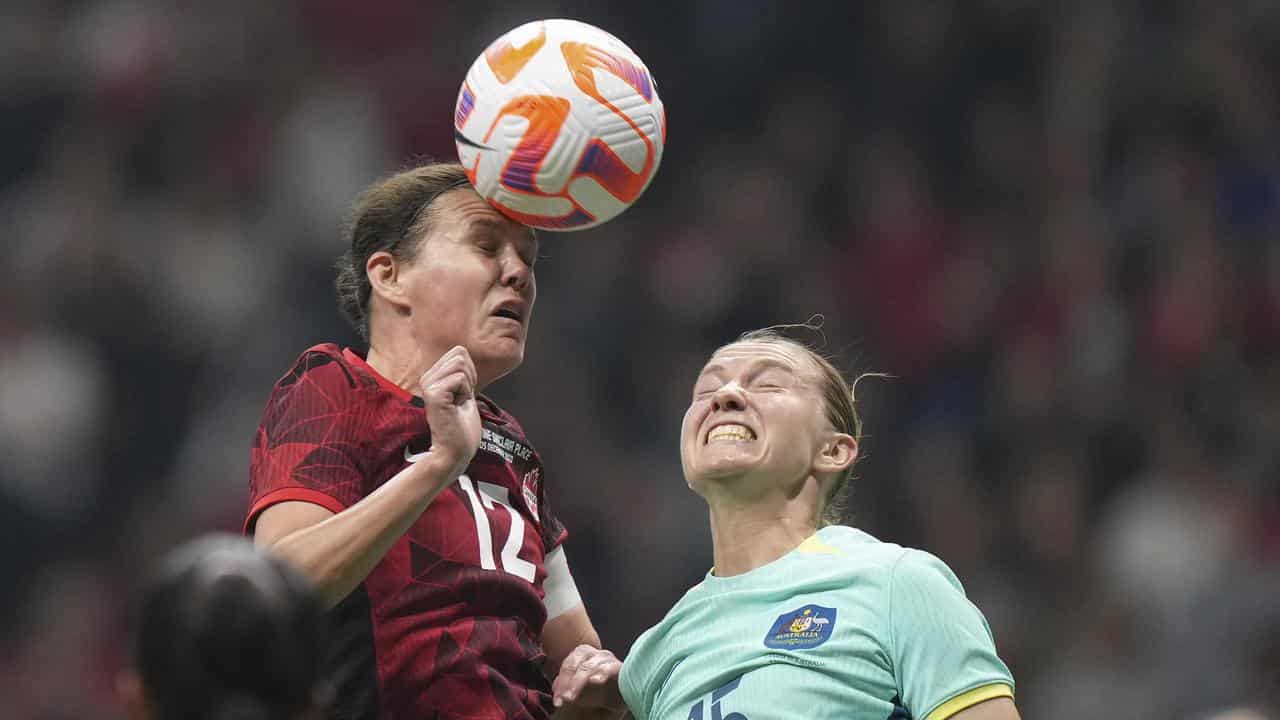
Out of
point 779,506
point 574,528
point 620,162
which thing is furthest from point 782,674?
point 574,528

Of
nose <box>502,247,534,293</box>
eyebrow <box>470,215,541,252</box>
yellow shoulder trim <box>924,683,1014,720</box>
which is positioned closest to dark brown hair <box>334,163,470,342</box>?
eyebrow <box>470,215,541,252</box>

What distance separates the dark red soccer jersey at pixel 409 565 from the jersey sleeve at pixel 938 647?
1.01m

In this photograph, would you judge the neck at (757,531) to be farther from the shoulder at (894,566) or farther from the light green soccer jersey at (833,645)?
the shoulder at (894,566)

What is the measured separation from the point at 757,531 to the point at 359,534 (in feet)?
4.13

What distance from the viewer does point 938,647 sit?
386 centimetres

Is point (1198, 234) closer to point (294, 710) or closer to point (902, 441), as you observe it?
point (902, 441)

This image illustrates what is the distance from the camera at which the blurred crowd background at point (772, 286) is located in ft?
27.0

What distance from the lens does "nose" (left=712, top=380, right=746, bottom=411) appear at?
450cm

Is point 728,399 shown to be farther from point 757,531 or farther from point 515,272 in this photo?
point 515,272

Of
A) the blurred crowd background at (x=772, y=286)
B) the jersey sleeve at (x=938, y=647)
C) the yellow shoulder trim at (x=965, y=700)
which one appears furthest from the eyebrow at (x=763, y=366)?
the blurred crowd background at (x=772, y=286)

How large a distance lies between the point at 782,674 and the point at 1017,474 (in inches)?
215

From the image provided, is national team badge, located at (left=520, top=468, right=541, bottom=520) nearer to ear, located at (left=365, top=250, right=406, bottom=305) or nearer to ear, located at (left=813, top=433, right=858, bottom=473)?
ear, located at (left=365, top=250, right=406, bottom=305)

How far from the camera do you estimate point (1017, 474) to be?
9164 mm

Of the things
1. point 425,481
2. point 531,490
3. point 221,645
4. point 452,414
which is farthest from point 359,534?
point 221,645
